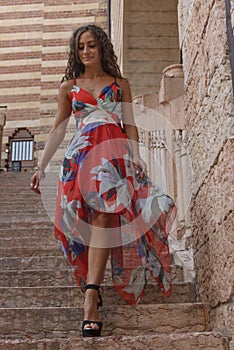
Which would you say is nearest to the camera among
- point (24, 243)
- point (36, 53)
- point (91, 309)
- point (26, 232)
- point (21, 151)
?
point (91, 309)

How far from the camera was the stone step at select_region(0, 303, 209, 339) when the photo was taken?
2602mm

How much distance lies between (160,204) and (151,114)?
3.08 metres

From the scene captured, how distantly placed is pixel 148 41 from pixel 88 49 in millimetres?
5266

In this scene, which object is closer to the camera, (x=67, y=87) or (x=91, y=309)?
(x=91, y=309)

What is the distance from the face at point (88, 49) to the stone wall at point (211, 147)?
0.53 meters

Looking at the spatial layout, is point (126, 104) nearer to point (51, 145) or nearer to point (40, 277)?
point (51, 145)

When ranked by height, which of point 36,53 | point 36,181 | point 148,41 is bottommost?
point 36,181

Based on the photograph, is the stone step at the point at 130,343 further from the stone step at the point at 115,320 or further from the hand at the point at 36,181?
the hand at the point at 36,181

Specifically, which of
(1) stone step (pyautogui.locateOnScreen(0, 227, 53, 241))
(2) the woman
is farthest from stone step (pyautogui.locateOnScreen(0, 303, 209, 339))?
(1) stone step (pyautogui.locateOnScreen(0, 227, 53, 241))

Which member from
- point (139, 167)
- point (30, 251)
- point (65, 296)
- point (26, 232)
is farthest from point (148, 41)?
point (65, 296)

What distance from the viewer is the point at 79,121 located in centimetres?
288

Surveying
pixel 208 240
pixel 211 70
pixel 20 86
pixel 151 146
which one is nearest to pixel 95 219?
pixel 208 240

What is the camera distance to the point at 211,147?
2.42 metres

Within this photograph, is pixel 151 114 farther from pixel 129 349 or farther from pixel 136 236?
pixel 129 349
